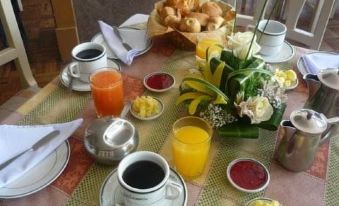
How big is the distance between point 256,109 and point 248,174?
0.45 ft

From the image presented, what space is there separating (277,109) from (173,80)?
1.01 ft

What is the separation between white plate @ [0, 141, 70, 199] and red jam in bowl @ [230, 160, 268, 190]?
0.36m

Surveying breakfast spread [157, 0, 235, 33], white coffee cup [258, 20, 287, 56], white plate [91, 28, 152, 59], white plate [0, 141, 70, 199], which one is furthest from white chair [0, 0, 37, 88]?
white coffee cup [258, 20, 287, 56]

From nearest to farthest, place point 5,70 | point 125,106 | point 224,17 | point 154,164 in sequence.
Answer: point 154,164 < point 125,106 < point 224,17 < point 5,70

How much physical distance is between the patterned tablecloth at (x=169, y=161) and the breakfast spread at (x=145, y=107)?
0.02 metres

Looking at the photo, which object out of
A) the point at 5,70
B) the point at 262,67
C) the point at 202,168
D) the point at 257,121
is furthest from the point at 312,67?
the point at 5,70

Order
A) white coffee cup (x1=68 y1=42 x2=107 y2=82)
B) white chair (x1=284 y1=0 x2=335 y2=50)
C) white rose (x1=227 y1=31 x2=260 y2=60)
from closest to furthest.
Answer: white rose (x1=227 y1=31 x2=260 y2=60) → white coffee cup (x1=68 y1=42 x2=107 y2=82) → white chair (x1=284 y1=0 x2=335 y2=50)

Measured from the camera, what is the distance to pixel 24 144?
73cm

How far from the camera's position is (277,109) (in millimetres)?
753

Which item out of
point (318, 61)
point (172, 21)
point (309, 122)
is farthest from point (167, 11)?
point (309, 122)

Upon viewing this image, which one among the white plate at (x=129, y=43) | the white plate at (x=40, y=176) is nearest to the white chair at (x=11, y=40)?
the white plate at (x=129, y=43)

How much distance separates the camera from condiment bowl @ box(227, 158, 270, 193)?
2.17 ft

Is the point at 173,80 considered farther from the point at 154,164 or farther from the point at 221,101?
the point at 154,164

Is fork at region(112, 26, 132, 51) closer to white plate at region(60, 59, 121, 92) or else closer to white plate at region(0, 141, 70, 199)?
white plate at region(60, 59, 121, 92)
